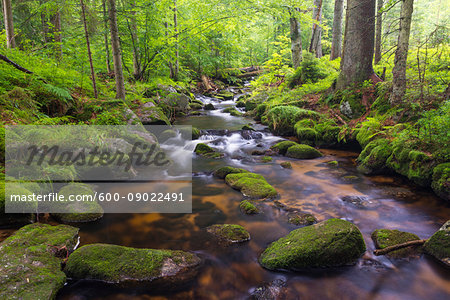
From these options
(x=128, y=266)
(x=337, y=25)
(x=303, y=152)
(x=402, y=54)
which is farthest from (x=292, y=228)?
(x=337, y=25)

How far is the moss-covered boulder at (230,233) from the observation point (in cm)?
390

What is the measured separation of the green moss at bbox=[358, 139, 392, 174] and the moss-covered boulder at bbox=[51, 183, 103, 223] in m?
6.40

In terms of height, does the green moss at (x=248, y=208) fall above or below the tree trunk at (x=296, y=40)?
below

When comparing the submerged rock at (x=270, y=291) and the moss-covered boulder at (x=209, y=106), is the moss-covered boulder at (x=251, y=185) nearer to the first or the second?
the submerged rock at (x=270, y=291)

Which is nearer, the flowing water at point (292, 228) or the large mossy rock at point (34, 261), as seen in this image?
the large mossy rock at point (34, 261)

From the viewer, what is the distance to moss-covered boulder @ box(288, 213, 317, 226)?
4.32 m

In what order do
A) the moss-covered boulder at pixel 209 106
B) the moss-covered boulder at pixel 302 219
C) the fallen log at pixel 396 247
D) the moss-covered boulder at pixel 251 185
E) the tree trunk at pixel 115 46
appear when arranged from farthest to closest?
the moss-covered boulder at pixel 209 106, the tree trunk at pixel 115 46, the moss-covered boulder at pixel 251 185, the moss-covered boulder at pixel 302 219, the fallen log at pixel 396 247

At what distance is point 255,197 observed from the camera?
17.3 feet

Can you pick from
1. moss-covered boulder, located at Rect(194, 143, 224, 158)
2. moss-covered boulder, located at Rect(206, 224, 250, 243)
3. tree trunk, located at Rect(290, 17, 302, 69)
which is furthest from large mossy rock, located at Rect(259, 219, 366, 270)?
tree trunk, located at Rect(290, 17, 302, 69)

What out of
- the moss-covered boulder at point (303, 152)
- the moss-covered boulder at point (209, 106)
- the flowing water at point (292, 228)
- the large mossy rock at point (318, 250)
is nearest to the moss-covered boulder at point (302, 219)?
the flowing water at point (292, 228)

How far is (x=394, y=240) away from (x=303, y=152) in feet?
14.7

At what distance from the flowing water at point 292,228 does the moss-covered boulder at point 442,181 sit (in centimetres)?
19

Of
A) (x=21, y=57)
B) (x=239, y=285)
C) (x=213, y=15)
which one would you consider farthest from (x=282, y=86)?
(x=239, y=285)

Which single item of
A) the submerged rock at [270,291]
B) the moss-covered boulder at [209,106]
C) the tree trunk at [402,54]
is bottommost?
the submerged rock at [270,291]
